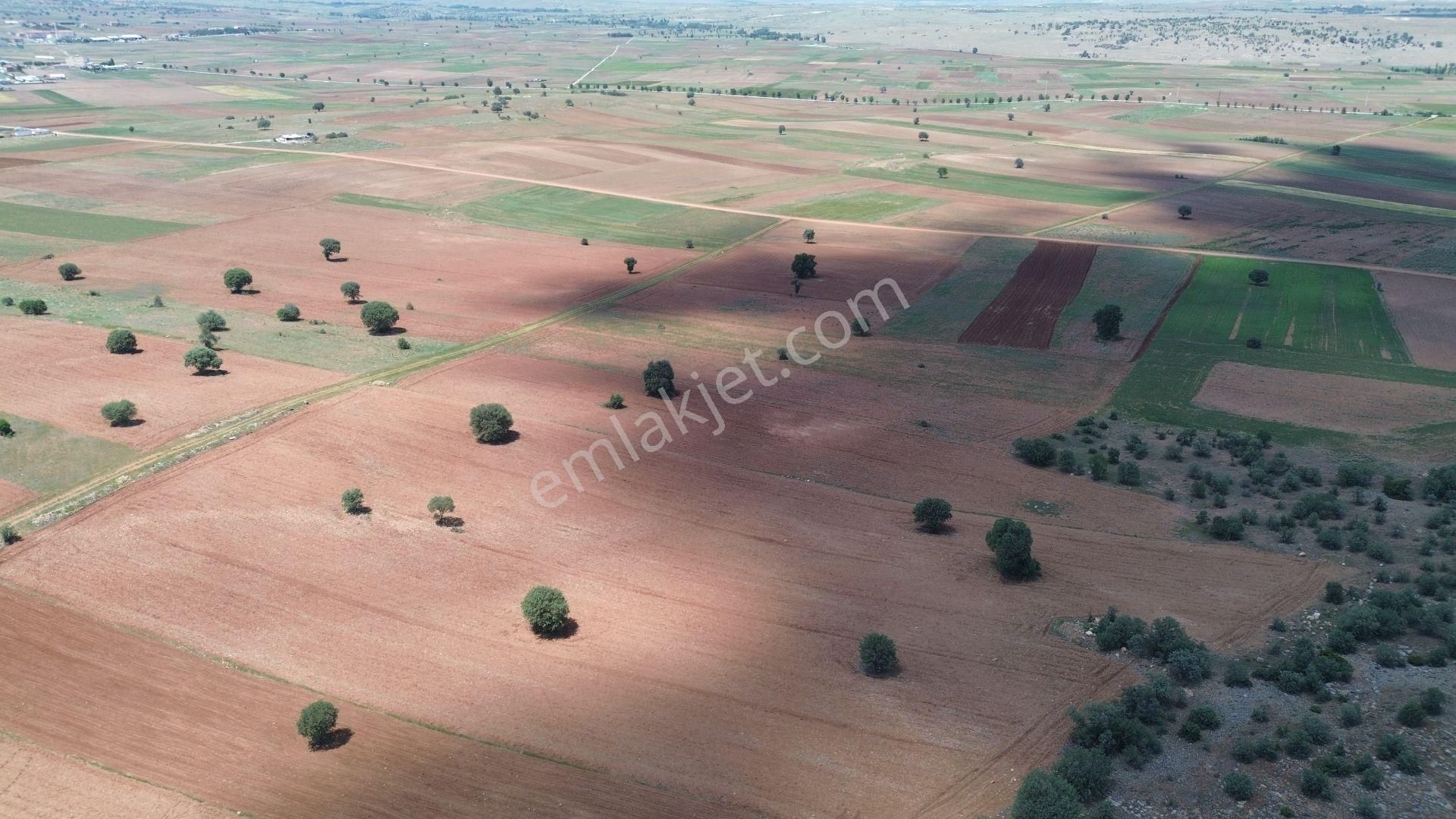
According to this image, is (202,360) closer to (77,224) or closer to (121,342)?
(121,342)

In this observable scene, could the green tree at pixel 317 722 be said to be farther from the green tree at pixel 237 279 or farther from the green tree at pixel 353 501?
the green tree at pixel 237 279

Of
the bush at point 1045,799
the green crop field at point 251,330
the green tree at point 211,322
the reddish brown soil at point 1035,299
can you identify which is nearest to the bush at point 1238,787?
the bush at point 1045,799

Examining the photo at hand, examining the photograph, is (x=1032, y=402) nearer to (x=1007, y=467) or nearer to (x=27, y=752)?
(x=1007, y=467)

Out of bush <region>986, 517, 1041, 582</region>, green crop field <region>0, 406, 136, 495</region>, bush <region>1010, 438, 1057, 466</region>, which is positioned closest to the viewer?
bush <region>986, 517, 1041, 582</region>

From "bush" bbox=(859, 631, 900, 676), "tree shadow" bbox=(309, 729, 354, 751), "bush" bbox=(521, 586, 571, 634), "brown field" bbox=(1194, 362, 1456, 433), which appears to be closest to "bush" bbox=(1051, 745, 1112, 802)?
"bush" bbox=(859, 631, 900, 676)

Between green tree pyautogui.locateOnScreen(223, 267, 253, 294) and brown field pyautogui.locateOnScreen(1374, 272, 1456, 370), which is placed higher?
green tree pyautogui.locateOnScreen(223, 267, 253, 294)

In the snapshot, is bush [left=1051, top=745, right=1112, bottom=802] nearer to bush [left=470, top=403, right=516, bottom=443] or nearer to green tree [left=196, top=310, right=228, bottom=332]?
bush [left=470, top=403, right=516, bottom=443]

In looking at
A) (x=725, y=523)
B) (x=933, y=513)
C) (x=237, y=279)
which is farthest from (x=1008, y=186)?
(x=725, y=523)
